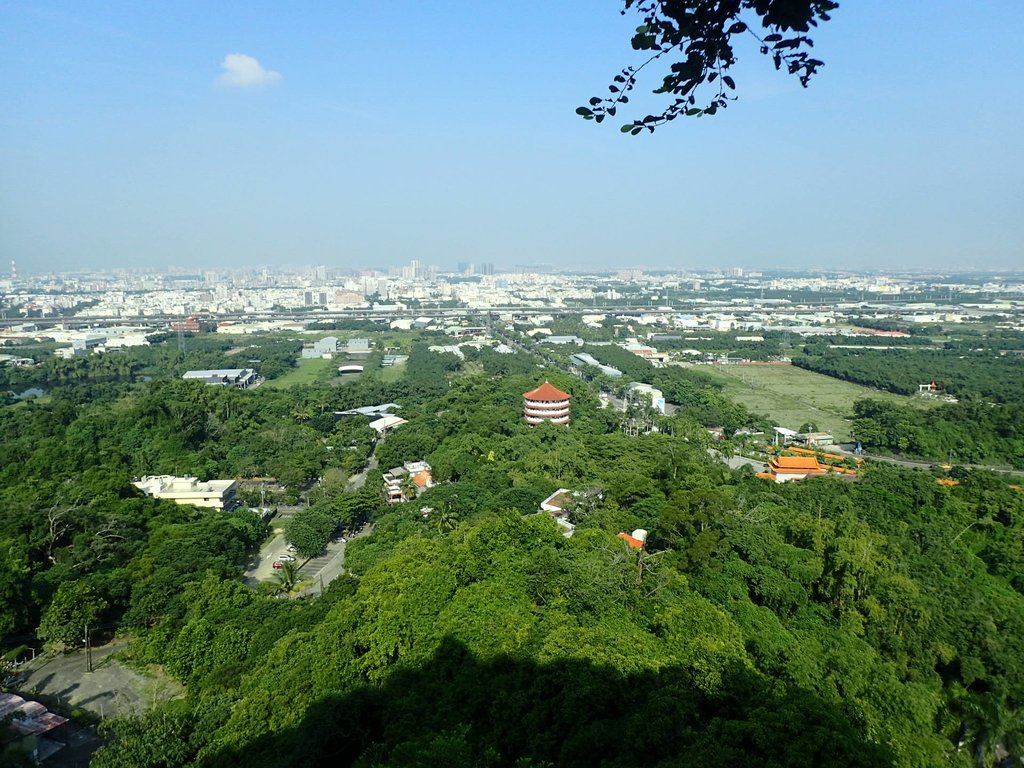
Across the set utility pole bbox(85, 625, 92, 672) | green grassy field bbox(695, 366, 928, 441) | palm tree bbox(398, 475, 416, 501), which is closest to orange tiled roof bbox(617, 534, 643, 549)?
palm tree bbox(398, 475, 416, 501)

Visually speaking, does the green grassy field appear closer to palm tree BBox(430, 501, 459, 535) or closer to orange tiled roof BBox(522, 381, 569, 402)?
orange tiled roof BBox(522, 381, 569, 402)

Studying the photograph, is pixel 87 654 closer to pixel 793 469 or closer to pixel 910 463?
pixel 793 469

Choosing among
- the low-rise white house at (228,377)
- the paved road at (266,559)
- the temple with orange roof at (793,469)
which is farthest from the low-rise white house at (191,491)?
the low-rise white house at (228,377)

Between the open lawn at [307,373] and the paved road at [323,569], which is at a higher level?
the paved road at [323,569]

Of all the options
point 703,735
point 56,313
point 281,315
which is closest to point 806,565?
point 703,735

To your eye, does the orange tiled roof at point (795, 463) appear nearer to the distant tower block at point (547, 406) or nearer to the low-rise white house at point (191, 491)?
the distant tower block at point (547, 406)

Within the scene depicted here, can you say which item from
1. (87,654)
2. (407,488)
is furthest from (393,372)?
(87,654)

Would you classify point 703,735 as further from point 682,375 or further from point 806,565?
point 682,375

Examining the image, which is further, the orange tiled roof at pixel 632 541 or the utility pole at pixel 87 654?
the orange tiled roof at pixel 632 541
